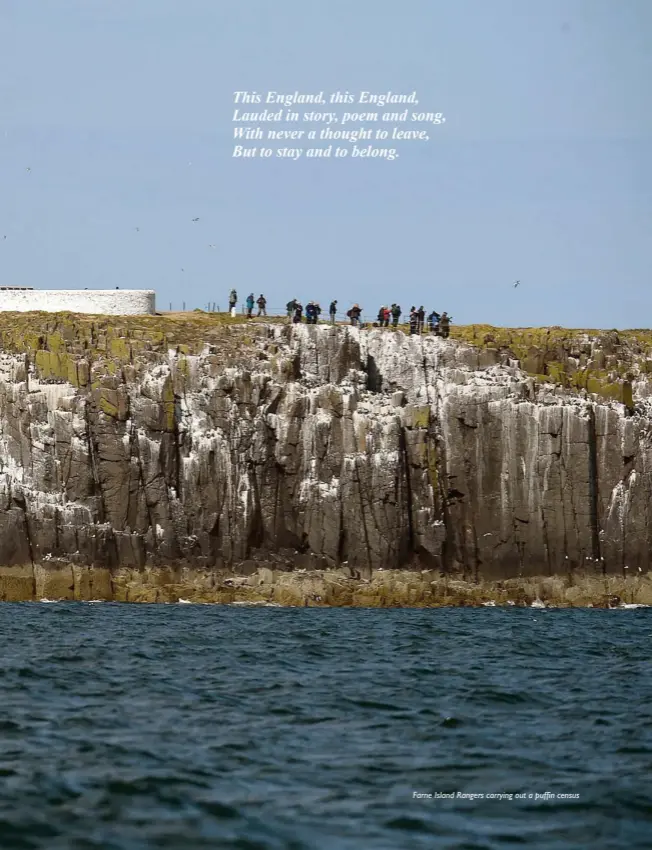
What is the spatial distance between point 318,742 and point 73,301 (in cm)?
5473

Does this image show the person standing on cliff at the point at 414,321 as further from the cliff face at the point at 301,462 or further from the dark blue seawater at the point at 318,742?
the dark blue seawater at the point at 318,742

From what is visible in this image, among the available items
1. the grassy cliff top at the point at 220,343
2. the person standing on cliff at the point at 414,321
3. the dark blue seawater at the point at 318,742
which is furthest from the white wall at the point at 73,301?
the dark blue seawater at the point at 318,742

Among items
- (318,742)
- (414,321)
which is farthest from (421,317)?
(318,742)

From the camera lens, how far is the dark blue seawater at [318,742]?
2047cm

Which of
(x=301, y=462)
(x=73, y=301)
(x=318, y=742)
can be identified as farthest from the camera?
(x=73, y=301)

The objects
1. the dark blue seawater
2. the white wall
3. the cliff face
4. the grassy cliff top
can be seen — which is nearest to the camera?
the dark blue seawater

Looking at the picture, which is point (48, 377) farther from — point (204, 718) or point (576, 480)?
point (204, 718)

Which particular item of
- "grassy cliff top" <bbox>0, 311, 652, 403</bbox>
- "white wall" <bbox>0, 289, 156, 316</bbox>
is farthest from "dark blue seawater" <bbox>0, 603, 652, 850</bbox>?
"white wall" <bbox>0, 289, 156, 316</bbox>

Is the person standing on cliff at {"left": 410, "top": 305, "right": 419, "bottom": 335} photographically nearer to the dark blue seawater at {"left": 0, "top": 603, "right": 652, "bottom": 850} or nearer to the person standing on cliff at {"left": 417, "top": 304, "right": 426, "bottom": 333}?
the person standing on cliff at {"left": 417, "top": 304, "right": 426, "bottom": 333}

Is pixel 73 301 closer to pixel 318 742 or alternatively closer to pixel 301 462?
pixel 301 462

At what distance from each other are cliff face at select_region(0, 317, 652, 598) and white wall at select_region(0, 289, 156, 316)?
7.12 metres

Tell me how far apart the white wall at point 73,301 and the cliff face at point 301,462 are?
7116 mm

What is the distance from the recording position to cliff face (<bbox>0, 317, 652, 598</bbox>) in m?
66.6

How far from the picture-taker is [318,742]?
26391 millimetres
